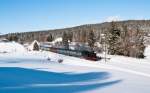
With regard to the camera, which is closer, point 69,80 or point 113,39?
point 69,80

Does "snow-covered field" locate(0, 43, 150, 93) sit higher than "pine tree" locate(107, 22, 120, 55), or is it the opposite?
"pine tree" locate(107, 22, 120, 55)

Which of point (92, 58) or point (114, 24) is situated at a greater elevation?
point (114, 24)

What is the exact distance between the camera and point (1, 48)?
94.1m

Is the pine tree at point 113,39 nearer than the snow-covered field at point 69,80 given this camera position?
No

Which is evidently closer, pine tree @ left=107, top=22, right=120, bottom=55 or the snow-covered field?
the snow-covered field

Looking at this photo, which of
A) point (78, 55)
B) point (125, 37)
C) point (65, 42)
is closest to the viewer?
point (78, 55)

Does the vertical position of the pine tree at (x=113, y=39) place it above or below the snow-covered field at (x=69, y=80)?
above

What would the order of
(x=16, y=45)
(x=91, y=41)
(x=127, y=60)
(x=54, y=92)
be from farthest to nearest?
(x=91, y=41), (x=16, y=45), (x=127, y=60), (x=54, y=92)

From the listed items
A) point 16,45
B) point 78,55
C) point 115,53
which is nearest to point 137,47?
point 115,53

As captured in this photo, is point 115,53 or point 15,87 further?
point 115,53

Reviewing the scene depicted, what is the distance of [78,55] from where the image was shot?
68438mm

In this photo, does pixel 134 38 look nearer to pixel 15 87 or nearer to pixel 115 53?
pixel 115 53

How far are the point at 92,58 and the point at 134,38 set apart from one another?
1109 inches

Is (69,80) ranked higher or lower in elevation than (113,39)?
lower
